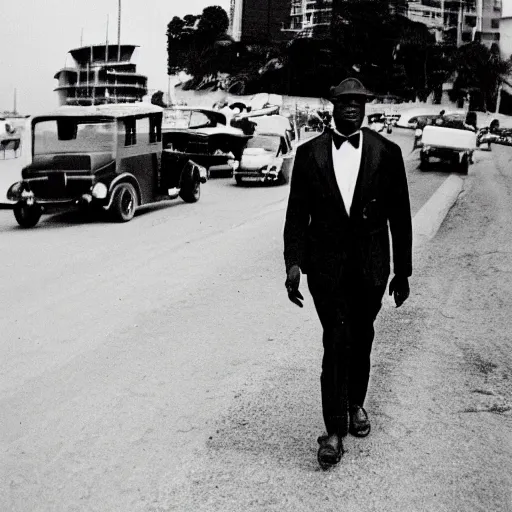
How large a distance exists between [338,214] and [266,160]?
18669 millimetres

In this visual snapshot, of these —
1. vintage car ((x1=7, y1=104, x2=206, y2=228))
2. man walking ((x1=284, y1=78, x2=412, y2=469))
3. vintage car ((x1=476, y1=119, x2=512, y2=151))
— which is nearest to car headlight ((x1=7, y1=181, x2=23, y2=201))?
vintage car ((x1=7, y1=104, x2=206, y2=228))

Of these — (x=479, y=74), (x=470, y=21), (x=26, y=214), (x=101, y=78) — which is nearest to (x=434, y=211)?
(x=26, y=214)

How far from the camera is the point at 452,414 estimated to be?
5.13m

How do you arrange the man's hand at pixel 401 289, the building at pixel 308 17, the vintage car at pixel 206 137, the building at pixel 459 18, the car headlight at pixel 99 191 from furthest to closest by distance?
the building at pixel 459 18 → the building at pixel 308 17 → the vintage car at pixel 206 137 → the car headlight at pixel 99 191 → the man's hand at pixel 401 289

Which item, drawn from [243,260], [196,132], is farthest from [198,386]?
[196,132]

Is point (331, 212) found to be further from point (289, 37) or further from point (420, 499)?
point (289, 37)

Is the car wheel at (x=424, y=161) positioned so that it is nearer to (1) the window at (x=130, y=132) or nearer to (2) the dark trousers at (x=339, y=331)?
(1) the window at (x=130, y=132)

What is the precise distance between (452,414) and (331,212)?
5.47 feet

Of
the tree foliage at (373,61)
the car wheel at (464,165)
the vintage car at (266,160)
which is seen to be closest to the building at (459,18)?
the tree foliage at (373,61)

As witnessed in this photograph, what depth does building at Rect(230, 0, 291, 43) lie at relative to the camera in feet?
376

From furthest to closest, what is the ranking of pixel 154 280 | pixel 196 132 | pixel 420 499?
1. pixel 196 132
2. pixel 154 280
3. pixel 420 499

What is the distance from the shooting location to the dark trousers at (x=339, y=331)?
4.25 metres

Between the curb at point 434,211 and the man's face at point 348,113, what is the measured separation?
27.0 ft

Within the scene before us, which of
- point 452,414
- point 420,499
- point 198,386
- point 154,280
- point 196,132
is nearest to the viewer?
point 420,499
